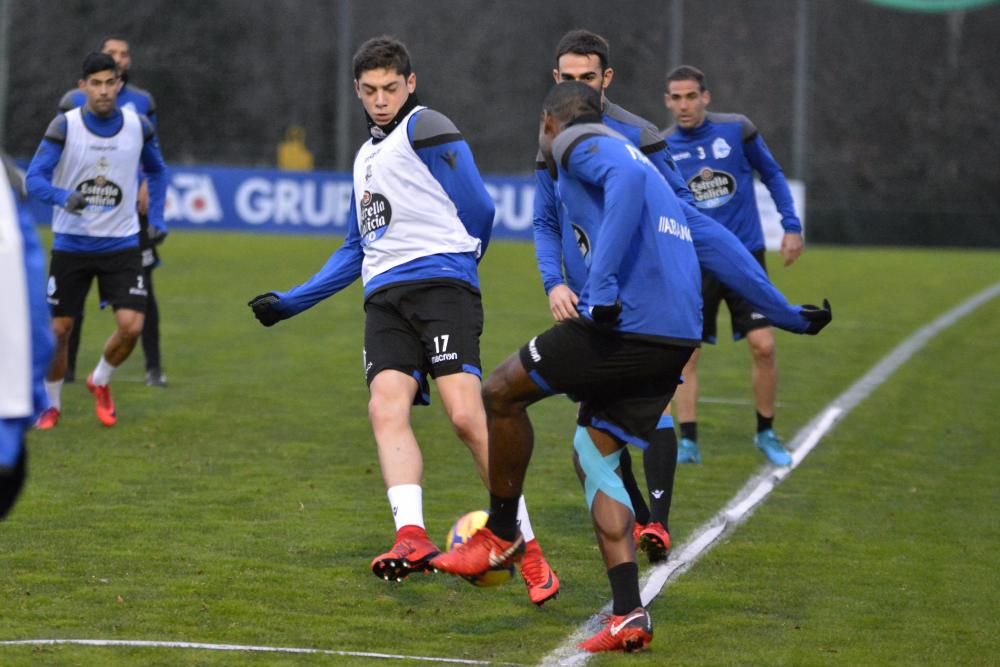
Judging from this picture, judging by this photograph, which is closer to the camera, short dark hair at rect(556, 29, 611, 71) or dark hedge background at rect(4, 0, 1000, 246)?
short dark hair at rect(556, 29, 611, 71)

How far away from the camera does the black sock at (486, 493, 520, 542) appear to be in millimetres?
6262

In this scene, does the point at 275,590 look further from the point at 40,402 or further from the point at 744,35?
the point at 744,35

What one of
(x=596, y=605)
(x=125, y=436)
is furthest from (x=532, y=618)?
A: (x=125, y=436)

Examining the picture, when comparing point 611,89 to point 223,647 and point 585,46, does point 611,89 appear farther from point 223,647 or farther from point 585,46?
point 223,647

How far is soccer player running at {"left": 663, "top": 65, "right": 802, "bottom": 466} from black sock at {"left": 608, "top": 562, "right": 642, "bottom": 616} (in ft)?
Result: 12.5

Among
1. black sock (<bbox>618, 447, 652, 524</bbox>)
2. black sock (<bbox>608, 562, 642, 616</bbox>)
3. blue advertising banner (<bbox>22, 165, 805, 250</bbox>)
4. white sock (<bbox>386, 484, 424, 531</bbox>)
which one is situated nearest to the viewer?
black sock (<bbox>608, 562, 642, 616</bbox>)

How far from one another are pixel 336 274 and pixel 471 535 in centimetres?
119

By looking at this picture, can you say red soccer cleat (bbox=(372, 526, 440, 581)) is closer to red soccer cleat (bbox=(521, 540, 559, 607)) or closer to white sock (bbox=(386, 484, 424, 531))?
white sock (bbox=(386, 484, 424, 531))

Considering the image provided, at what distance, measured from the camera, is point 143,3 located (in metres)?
40.5

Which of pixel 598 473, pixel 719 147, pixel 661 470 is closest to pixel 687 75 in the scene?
pixel 719 147

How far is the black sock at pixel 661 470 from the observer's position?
727 centimetres

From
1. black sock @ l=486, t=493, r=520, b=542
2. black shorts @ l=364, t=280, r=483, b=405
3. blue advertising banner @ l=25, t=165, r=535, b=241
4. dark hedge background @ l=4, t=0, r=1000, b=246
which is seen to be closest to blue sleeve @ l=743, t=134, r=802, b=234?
black shorts @ l=364, t=280, r=483, b=405

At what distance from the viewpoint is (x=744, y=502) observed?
8.61 meters

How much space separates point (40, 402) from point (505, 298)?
1607cm
